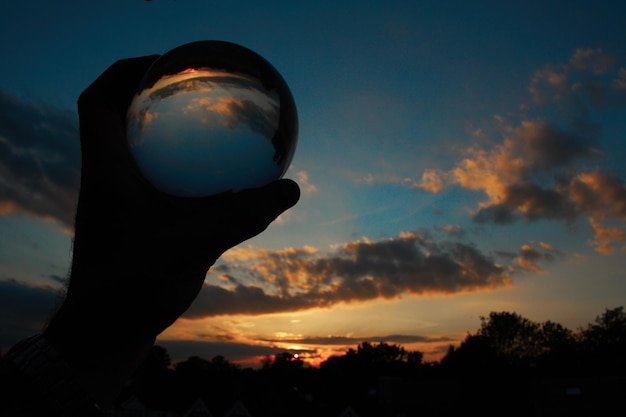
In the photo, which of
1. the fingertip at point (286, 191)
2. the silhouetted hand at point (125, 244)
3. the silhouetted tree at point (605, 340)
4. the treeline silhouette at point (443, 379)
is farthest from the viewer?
the silhouetted tree at point (605, 340)

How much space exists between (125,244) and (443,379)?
2250 inches

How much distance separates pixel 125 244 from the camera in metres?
2.35

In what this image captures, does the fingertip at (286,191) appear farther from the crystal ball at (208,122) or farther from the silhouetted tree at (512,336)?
the silhouetted tree at (512,336)

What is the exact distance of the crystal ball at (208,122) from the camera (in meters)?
2.17

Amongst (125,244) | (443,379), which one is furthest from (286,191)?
(443,379)

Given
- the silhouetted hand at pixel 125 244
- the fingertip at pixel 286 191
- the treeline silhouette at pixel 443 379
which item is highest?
the fingertip at pixel 286 191

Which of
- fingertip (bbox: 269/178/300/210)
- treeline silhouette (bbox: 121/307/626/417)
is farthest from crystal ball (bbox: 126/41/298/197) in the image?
treeline silhouette (bbox: 121/307/626/417)

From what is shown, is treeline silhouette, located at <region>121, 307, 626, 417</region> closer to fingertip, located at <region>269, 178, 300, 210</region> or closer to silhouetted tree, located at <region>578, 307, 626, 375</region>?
silhouetted tree, located at <region>578, 307, 626, 375</region>

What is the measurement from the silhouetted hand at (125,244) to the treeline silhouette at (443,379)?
44.5m

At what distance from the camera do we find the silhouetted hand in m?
2.06

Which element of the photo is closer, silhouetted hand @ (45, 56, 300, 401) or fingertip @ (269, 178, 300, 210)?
silhouetted hand @ (45, 56, 300, 401)

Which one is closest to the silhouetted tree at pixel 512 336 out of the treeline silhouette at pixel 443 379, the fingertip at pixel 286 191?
the treeline silhouette at pixel 443 379

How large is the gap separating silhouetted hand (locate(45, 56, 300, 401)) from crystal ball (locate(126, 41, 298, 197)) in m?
0.13

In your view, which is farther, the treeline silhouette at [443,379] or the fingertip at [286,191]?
the treeline silhouette at [443,379]
